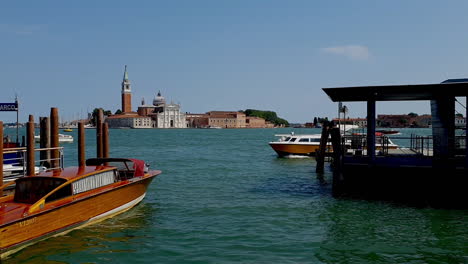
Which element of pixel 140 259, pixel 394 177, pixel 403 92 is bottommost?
pixel 140 259

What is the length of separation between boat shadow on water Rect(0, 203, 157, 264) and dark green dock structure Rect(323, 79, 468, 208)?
8822 mm

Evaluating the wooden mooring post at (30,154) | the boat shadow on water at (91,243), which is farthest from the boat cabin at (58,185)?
the wooden mooring post at (30,154)

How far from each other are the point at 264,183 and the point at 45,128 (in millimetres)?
10967

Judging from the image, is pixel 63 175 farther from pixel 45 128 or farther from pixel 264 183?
pixel 264 183

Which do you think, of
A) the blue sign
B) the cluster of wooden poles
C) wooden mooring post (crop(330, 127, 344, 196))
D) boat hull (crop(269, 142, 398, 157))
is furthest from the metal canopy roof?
boat hull (crop(269, 142, 398, 157))

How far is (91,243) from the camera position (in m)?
12.8

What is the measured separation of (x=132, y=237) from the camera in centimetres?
1351

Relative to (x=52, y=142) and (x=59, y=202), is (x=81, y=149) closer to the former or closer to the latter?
(x=52, y=142)

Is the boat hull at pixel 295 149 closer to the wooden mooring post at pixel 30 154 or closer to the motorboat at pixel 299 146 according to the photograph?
the motorboat at pixel 299 146

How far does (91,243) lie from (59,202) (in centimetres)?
143

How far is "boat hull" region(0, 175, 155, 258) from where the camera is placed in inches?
447

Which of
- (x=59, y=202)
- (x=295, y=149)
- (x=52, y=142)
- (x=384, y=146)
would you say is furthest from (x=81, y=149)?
(x=295, y=149)

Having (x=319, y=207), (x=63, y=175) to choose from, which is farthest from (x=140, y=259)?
(x=319, y=207)

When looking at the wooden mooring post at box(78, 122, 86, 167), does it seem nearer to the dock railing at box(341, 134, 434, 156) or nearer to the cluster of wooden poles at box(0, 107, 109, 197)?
the cluster of wooden poles at box(0, 107, 109, 197)
